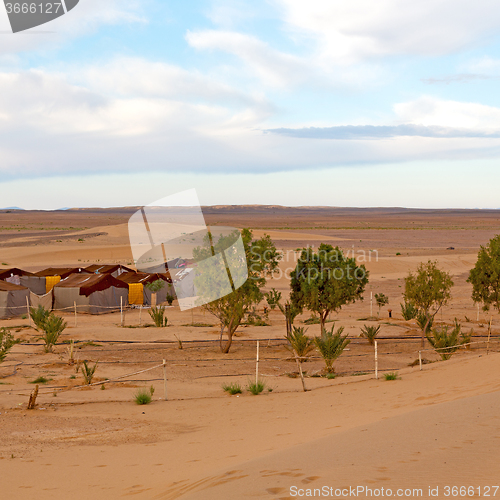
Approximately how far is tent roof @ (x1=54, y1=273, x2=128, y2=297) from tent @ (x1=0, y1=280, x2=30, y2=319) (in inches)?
75.2

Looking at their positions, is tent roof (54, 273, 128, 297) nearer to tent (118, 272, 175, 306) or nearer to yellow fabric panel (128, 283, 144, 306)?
yellow fabric panel (128, 283, 144, 306)

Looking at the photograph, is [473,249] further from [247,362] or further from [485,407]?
[485,407]

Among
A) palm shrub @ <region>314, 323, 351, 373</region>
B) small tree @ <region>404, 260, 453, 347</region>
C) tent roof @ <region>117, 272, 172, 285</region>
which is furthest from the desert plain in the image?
tent roof @ <region>117, 272, 172, 285</region>

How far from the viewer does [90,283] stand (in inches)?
1189

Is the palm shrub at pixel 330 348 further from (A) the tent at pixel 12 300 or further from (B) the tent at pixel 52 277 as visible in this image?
(B) the tent at pixel 52 277

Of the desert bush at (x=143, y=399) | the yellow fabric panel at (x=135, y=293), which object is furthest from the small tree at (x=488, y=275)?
the yellow fabric panel at (x=135, y=293)

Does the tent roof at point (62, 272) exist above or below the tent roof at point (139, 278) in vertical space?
above

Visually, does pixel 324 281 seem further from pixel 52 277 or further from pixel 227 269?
pixel 52 277

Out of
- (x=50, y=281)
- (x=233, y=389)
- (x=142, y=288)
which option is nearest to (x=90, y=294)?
(x=142, y=288)

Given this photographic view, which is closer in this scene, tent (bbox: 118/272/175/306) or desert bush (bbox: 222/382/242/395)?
desert bush (bbox: 222/382/242/395)

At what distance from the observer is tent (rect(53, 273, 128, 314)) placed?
98.1ft

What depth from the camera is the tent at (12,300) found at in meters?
28.8

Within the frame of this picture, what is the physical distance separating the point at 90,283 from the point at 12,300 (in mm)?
4227

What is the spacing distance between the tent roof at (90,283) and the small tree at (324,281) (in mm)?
13536
